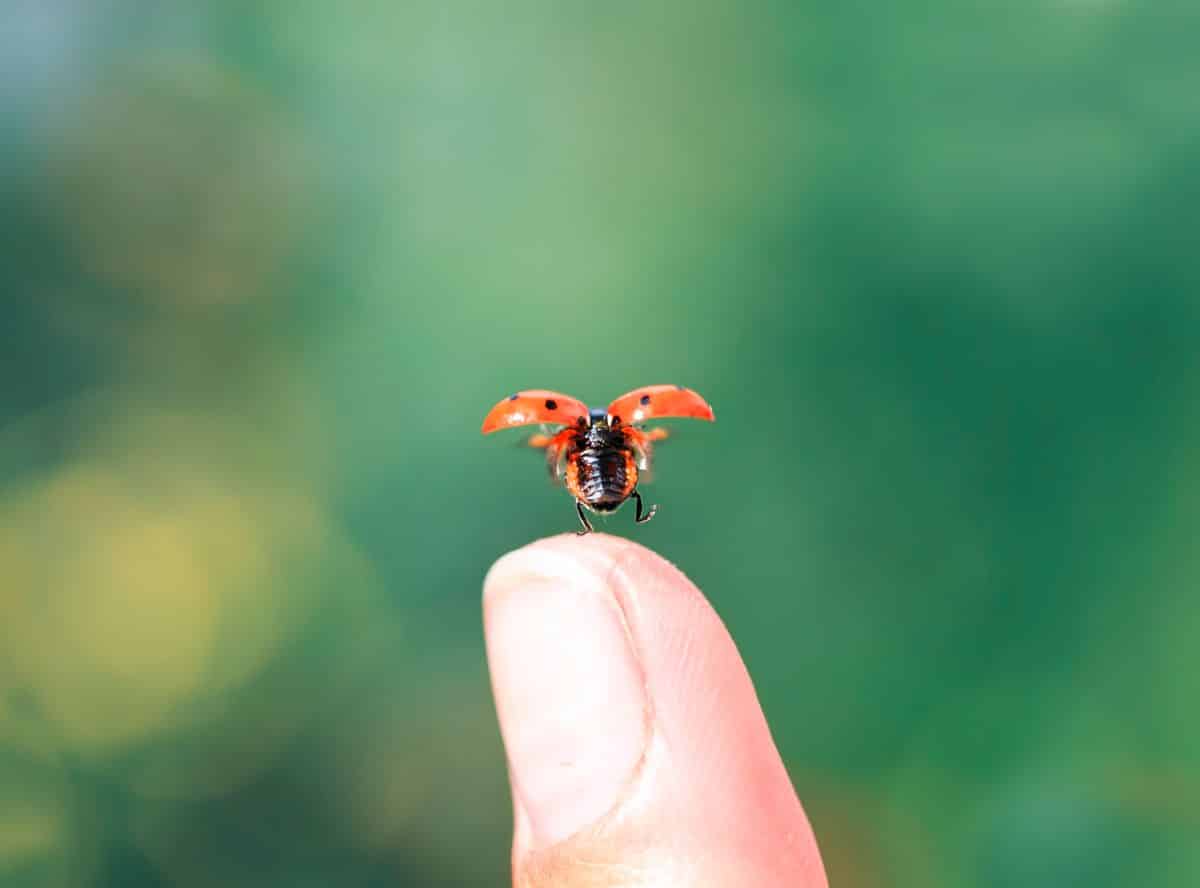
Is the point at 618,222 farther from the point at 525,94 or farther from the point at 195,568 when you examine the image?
the point at 195,568

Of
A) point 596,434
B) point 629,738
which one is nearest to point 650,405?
point 596,434

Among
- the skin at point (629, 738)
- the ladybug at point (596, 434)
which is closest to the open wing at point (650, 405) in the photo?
the ladybug at point (596, 434)

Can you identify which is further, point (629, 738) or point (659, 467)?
point (659, 467)

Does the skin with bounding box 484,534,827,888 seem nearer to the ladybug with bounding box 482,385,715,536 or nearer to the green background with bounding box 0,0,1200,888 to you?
the ladybug with bounding box 482,385,715,536

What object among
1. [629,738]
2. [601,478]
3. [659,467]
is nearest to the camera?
[629,738]

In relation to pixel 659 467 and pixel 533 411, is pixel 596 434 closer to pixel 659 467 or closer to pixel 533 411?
pixel 533 411

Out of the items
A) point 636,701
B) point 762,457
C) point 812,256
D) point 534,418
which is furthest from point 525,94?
point 636,701

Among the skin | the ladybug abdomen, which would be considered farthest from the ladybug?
the skin
